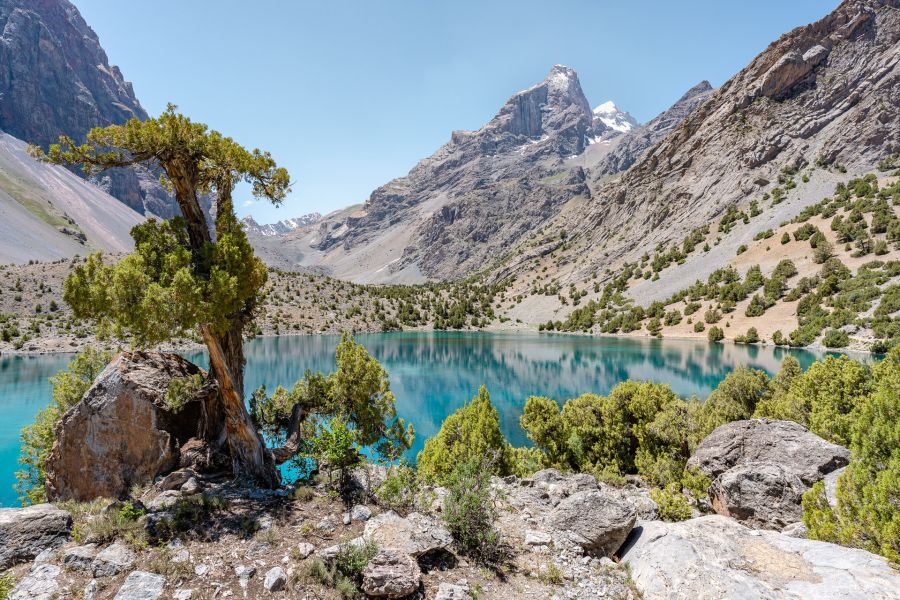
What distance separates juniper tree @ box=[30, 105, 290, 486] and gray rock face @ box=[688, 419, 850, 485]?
10871 millimetres

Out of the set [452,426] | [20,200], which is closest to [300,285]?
[452,426]

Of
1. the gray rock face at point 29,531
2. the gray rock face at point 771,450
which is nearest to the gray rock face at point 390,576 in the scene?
the gray rock face at point 29,531

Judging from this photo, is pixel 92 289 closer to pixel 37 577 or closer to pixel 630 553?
pixel 37 577

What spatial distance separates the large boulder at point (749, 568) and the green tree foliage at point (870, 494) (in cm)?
35

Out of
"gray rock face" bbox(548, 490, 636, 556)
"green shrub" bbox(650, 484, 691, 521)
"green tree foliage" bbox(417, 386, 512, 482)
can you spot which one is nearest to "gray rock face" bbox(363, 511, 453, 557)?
"gray rock face" bbox(548, 490, 636, 556)

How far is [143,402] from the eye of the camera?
9617 mm

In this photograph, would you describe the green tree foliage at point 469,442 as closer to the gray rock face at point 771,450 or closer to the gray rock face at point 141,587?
the gray rock face at point 771,450

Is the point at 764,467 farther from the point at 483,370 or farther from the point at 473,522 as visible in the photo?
the point at 483,370

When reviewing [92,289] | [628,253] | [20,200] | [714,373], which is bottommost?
[714,373]

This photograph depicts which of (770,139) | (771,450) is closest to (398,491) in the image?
(771,450)

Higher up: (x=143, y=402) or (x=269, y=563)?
(x=143, y=402)

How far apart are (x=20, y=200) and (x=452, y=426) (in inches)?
7704

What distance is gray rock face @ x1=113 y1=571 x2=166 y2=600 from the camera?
5445mm

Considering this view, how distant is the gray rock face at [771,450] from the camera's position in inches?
356
